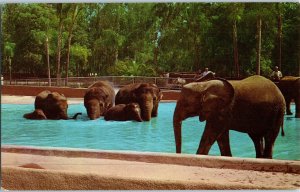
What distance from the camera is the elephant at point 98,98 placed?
6535mm

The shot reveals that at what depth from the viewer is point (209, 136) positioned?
20.2 ft

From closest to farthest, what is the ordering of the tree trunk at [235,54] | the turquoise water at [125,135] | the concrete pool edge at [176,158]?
the concrete pool edge at [176,158]
the turquoise water at [125,135]
the tree trunk at [235,54]

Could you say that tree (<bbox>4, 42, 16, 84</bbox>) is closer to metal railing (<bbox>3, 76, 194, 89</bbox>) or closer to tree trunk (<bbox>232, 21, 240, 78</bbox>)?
metal railing (<bbox>3, 76, 194, 89</bbox>)

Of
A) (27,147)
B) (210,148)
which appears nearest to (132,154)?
(210,148)

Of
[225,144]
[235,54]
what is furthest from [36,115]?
[235,54]

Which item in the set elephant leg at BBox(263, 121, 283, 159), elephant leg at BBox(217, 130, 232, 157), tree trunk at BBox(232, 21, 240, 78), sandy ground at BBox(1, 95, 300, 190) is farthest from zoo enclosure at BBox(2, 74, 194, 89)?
elephant leg at BBox(263, 121, 283, 159)

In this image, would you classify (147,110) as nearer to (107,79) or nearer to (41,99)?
(107,79)

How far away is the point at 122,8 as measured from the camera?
6.34 metres

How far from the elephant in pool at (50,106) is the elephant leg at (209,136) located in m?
1.76

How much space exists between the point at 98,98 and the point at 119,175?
1249mm

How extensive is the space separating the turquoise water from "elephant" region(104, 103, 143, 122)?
0.07 meters

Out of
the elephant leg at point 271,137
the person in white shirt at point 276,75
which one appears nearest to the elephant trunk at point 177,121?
the elephant leg at point 271,137

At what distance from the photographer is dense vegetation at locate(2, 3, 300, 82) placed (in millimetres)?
6273

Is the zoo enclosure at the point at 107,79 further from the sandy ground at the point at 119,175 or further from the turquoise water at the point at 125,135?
the sandy ground at the point at 119,175
